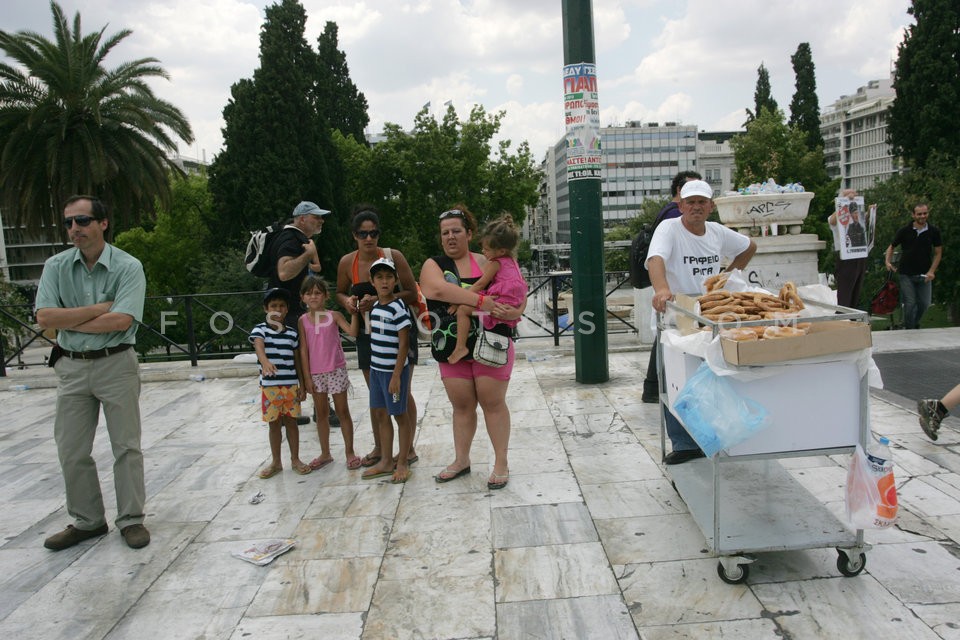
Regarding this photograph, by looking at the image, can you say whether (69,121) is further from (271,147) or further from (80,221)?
(80,221)

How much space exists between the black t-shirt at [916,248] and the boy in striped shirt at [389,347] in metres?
7.48

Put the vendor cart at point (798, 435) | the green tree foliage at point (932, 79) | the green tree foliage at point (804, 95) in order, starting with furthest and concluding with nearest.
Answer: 1. the green tree foliage at point (804, 95)
2. the green tree foliage at point (932, 79)
3. the vendor cart at point (798, 435)

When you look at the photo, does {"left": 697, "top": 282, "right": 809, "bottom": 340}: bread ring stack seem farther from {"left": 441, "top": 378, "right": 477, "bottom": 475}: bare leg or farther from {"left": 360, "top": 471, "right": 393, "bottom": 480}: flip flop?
{"left": 360, "top": 471, "right": 393, "bottom": 480}: flip flop

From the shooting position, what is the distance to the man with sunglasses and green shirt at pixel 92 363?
3729mm

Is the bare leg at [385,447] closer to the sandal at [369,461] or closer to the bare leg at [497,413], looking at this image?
the sandal at [369,461]

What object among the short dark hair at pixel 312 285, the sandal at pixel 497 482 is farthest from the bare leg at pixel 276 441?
the sandal at pixel 497 482

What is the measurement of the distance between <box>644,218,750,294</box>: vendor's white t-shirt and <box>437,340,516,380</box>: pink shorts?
1.12m

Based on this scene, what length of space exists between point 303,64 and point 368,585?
35355 millimetres

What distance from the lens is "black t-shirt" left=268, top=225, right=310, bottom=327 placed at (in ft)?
17.0

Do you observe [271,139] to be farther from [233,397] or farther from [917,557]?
[917,557]

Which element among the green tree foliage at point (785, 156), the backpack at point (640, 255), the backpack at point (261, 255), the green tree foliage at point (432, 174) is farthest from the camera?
the green tree foliage at point (785, 156)

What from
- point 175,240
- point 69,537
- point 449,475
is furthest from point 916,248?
point 175,240

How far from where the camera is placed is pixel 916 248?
29.8 ft

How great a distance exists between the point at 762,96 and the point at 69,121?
52.8m
